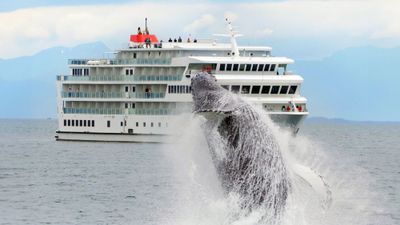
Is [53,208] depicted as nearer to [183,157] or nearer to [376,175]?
[183,157]

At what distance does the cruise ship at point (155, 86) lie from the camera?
2805 inches

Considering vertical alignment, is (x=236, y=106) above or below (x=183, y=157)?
above

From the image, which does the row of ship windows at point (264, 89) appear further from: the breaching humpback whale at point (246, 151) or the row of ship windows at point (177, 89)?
the breaching humpback whale at point (246, 151)

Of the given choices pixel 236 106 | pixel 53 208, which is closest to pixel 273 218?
pixel 236 106

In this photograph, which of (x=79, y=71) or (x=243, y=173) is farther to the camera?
A: (x=79, y=71)

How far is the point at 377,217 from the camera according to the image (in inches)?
1252

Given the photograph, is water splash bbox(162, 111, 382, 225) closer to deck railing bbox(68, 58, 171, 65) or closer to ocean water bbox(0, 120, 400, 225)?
ocean water bbox(0, 120, 400, 225)

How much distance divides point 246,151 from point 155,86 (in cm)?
6150

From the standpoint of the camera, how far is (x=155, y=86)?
79062 millimetres

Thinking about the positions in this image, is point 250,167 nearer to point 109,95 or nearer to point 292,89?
point 292,89

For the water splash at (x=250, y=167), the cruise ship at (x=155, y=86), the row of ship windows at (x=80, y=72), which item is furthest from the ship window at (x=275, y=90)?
the water splash at (x=250, y=167)

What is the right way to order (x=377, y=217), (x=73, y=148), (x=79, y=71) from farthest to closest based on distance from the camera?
(x=79, y=71) < (x=73, y=148) < (x=377, y=217)

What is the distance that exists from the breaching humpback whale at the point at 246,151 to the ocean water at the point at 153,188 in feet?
1.88

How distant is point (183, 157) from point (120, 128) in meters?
58.3
